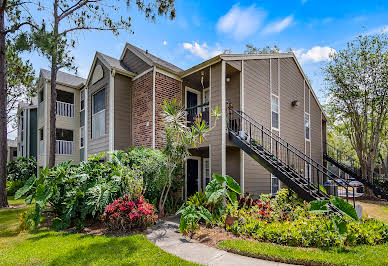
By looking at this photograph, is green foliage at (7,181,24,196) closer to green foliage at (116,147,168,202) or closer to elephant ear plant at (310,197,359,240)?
green foliage at (116,147,168,202)

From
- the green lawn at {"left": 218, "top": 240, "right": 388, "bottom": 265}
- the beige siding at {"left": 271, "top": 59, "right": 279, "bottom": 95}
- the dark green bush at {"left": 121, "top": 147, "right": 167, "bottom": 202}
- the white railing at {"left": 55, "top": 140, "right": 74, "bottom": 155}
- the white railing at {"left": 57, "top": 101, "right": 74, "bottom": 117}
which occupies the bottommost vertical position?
the green lawn at {"left": 218, "top": 240, "right": 388, "bottom": 265}

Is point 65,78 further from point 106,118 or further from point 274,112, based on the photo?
point 274,112

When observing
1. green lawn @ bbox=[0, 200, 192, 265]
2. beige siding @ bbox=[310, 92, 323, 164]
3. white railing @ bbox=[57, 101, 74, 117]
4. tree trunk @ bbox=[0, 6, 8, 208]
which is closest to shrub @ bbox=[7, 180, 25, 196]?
white railing @ bbox=[57, 101, 74, 117]

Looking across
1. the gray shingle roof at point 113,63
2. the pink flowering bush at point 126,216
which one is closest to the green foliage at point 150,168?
the pink flowering bush at point 126,216

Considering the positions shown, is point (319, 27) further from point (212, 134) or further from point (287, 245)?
point (287, 245)

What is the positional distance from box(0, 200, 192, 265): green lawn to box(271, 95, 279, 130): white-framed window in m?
7.70

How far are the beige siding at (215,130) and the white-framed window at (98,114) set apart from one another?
18.4ft

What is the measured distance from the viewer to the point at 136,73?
10680mm

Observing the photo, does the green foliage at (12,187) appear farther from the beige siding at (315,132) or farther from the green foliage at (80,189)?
the beige siding at (315,132)

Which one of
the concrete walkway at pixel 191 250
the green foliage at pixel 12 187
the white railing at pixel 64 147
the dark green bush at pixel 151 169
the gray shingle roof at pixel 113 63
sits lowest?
the green foliage at pixel 12 187

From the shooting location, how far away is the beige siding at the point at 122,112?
10311 mm

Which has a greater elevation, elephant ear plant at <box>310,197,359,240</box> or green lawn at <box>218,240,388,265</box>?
elephant ear plant at <box>310,197,359,240</box>

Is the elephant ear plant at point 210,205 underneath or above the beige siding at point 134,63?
underneath

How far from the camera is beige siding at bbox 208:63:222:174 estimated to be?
7.85 m
